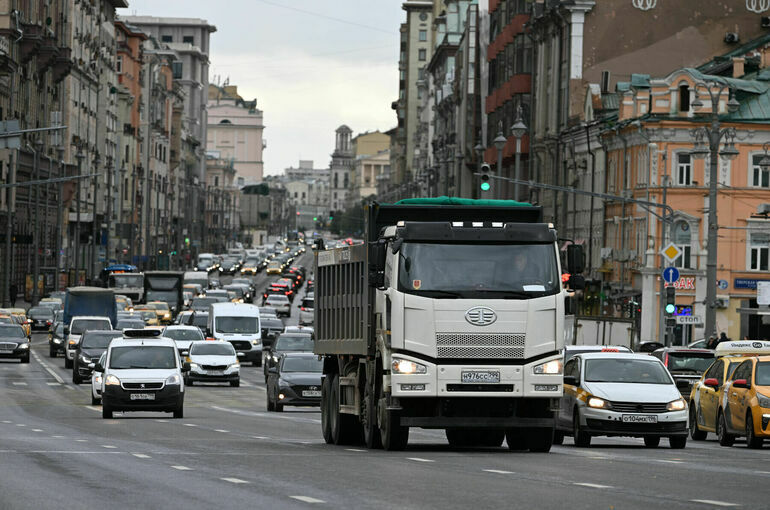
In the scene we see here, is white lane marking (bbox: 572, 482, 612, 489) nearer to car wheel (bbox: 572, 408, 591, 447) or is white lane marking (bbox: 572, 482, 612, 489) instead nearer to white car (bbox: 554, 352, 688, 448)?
white car (bbox: 554, 352, 688, 448)

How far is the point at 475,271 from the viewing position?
20719 mm

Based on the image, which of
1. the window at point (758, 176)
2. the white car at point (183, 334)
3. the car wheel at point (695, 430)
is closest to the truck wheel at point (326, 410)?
the car wheel at point (695, 430)

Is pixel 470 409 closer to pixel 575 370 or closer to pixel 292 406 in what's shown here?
pixel 575 370

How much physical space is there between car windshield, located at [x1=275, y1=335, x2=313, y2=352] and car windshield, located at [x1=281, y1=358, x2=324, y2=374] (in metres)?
12.4

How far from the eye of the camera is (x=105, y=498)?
46.3 ft

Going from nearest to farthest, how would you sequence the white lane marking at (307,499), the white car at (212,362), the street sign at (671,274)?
the white lane marking at (307,499), the white car at (212,362), the street sign at (671,274)

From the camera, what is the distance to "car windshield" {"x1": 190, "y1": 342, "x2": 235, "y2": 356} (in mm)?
51531

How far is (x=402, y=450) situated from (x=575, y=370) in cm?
577

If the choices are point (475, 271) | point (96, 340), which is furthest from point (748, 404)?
point (96, 340)

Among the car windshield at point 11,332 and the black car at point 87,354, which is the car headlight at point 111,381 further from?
the car windshield at point 11,332

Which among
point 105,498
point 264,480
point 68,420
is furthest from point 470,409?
point 68,420

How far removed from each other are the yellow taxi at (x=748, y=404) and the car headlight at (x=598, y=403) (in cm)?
217

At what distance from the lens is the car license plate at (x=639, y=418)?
2525cm

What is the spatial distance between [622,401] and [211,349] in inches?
1092
